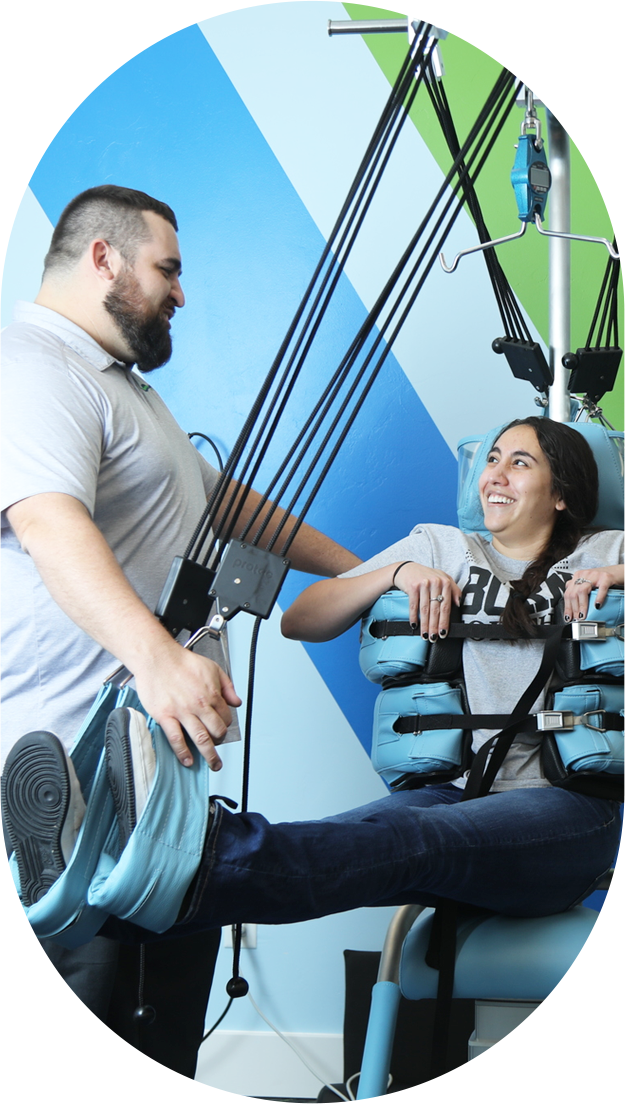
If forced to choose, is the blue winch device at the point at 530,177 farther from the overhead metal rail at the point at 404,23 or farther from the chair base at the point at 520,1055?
the chair base at the point at 520,1055

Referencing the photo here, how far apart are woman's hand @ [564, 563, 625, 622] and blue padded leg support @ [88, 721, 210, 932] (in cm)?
79

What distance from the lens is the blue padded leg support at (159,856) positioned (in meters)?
0.93

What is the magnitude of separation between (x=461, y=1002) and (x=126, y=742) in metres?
1.46

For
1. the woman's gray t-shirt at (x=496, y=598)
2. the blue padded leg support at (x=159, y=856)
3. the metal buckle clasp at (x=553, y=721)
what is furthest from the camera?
the woman's gray t-shirt at (x=496, y=598)

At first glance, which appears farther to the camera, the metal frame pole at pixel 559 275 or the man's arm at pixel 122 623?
the metal frame pole at pixel 559 275

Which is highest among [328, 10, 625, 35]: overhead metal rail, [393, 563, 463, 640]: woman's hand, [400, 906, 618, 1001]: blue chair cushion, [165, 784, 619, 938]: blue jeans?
[328, 10, 625, 35]: overhead metal rail

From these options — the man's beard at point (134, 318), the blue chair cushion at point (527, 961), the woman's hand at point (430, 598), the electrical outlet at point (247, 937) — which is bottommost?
the electrical outlet at point (247, 937)

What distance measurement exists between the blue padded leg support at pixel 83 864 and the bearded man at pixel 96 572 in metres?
0.06

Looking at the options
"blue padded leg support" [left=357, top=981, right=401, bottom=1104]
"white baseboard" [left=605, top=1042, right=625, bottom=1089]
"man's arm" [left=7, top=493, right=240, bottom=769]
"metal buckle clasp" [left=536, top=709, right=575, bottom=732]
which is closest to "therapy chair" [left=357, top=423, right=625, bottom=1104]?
"blue padded leg support" [left=357, top=981, right=401, bottom=1104]

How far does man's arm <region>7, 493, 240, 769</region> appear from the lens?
1.02 metres

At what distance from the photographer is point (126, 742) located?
950 mm

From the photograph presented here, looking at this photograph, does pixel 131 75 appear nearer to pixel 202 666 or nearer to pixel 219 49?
pixel 219 49

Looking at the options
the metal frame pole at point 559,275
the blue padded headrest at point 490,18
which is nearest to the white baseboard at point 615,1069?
the metal frame pole at point 559,275

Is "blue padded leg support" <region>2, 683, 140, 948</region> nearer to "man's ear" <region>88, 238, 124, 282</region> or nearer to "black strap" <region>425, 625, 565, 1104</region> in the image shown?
"black strap" <region>425, 625, 565, 1104</region>
